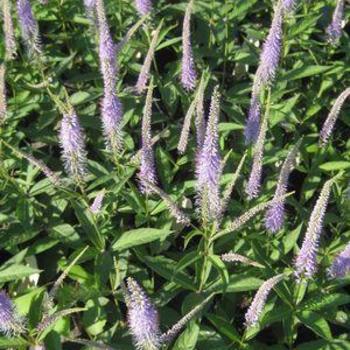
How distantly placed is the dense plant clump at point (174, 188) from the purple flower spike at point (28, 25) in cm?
1

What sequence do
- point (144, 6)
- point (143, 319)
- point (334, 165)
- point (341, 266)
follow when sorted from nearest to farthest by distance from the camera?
point (143, 319) < point (341, 266) < point (334, 165) < point (144, 6)

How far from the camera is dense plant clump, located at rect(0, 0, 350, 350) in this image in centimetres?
371

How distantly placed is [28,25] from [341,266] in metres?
3.29

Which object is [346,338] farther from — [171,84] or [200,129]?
[171,84]

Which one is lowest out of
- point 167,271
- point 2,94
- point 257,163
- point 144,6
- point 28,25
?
point 167,271

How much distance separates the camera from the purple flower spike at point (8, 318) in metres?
3.29

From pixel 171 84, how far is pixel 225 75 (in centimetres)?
88

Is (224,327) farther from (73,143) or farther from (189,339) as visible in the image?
(73,143)

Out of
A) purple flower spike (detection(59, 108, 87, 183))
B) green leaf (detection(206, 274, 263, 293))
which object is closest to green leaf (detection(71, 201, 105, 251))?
purple flower spike (detection(59, 108, 87, 183))

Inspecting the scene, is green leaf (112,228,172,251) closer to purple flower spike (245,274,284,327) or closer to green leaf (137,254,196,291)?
green leaf (137,254,196,291)

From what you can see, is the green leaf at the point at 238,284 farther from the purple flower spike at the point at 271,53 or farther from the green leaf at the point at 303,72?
the green leaf at the point at 303,72

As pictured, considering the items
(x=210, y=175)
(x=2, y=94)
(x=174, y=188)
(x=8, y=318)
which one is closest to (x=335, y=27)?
(x=174, y=188)

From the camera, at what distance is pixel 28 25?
4.98m

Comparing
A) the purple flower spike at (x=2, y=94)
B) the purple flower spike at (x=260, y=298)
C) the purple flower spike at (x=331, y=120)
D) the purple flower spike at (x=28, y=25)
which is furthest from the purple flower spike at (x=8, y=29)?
the purple flower spike at (x=260, y=298)
